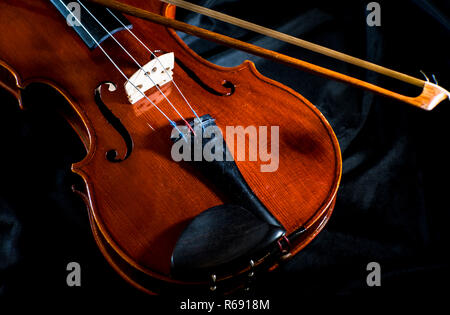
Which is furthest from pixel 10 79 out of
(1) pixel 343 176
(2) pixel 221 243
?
(1) pixel 343 176

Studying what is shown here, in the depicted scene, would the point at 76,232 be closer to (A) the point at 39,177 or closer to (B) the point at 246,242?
(A) the point at 39,177

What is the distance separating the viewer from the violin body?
0.87 metres

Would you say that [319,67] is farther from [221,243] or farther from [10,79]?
[10,79]

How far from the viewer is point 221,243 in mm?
771

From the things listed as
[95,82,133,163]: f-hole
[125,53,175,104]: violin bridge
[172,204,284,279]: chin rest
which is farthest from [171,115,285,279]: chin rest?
[125,53,175,104]: violin bridge

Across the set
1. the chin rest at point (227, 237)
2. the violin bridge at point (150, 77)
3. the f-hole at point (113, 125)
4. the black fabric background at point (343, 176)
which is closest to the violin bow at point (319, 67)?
the violin bridge at point (150, 77)

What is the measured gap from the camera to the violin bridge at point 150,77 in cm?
104

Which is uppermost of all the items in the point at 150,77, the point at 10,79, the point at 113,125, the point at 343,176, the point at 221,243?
the point at 10,79

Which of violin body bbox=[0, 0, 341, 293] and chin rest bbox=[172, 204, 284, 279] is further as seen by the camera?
violin body bbox=[0, 0, 341, 293]

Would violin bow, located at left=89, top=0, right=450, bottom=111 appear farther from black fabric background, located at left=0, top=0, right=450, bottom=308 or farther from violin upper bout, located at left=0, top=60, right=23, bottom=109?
black fabric background, located at left=0, top=0, right=450, bottom=308

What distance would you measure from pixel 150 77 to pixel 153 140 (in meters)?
0.21

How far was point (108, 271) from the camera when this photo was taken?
115 centimetres

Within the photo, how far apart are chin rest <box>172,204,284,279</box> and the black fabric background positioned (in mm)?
408
